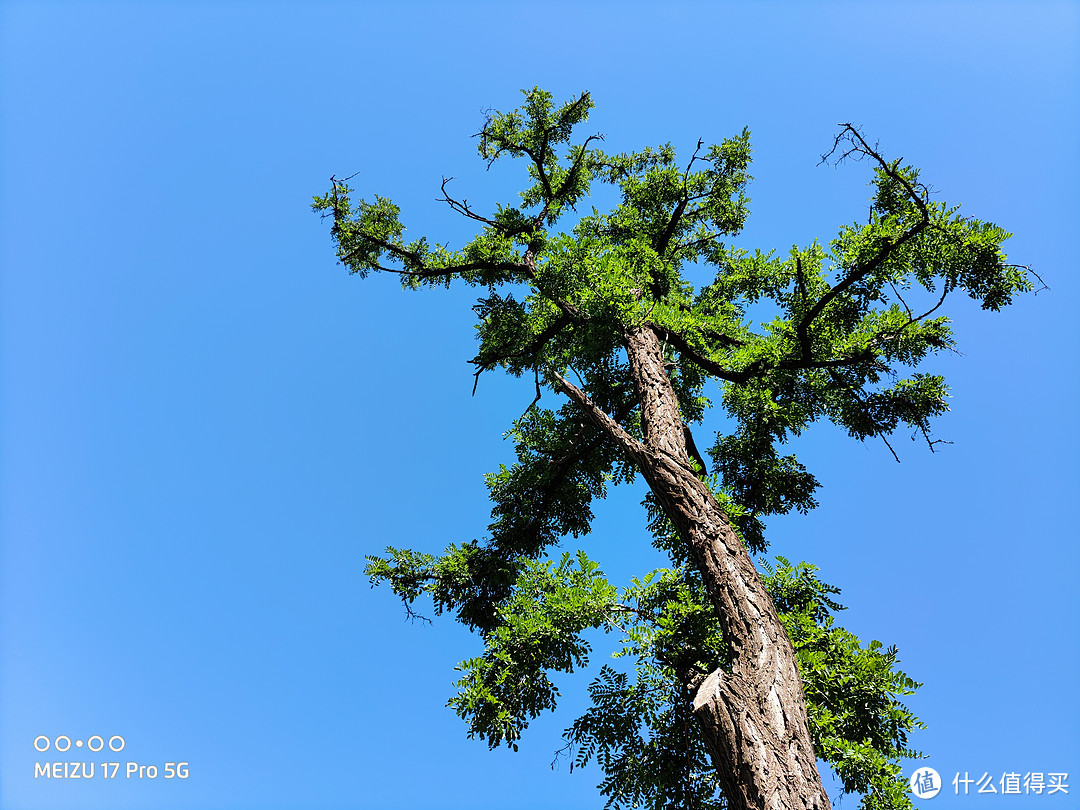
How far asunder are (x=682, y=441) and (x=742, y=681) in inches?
106

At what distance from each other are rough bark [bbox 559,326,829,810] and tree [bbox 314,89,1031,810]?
15mm

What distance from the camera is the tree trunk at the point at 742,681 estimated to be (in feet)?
11.0

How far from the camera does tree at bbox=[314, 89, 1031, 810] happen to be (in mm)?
4332

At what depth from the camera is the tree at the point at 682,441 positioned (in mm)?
4332

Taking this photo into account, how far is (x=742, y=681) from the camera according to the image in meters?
3.89

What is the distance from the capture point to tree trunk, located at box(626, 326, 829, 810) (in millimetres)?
3357

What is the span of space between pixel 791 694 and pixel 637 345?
468cm

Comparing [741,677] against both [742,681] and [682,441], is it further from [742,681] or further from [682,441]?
[682,441]

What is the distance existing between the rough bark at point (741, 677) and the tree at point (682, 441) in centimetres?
2

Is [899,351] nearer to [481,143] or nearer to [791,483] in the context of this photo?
[791,483]

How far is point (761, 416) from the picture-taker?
7.64 m

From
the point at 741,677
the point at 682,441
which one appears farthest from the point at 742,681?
the point at 682,441

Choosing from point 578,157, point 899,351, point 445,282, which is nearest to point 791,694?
point 899,351

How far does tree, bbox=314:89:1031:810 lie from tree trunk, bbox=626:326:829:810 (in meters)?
0.01
